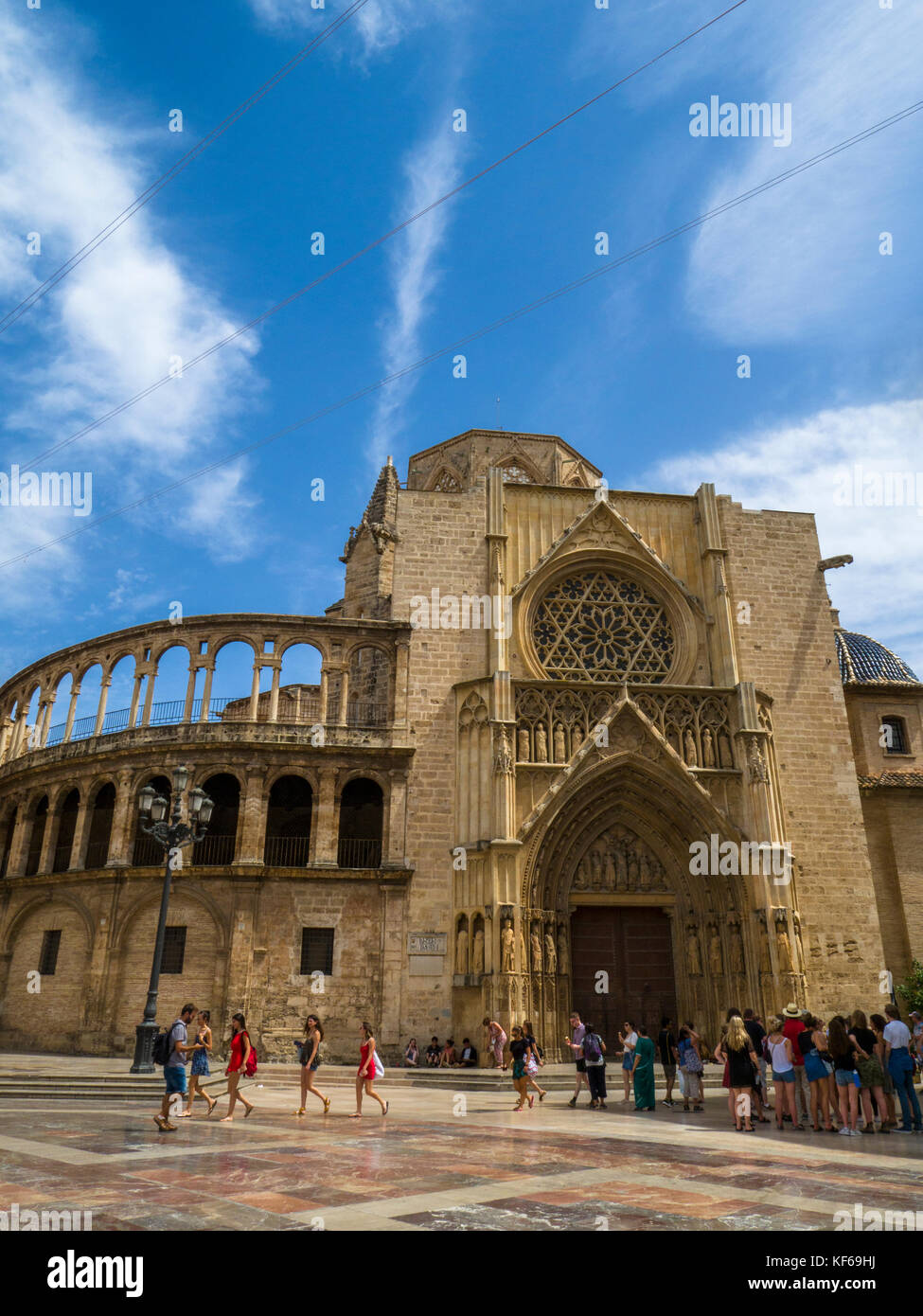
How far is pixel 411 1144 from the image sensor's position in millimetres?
9500

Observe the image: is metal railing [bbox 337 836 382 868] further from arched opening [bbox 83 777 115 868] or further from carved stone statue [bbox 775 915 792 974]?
carved stone statue [bbox 775 915 792 974]

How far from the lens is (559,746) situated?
22531 millimetres

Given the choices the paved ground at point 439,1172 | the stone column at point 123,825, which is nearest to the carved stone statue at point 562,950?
the paved ground at point 439,1172

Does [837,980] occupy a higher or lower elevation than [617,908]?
lower

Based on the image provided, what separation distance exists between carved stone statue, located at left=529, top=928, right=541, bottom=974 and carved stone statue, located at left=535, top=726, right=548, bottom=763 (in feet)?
13.3

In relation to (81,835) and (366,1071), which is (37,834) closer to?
(81,835)

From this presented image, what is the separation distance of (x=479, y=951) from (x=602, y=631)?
367 inches

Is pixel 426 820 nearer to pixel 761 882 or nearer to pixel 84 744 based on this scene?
pixel 761 882

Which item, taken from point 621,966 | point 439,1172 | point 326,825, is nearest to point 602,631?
point 621,966

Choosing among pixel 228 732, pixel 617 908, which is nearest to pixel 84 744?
pixel 228 732

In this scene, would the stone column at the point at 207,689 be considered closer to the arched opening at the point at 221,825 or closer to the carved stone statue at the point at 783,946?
the arched opening at the point at 221,825
